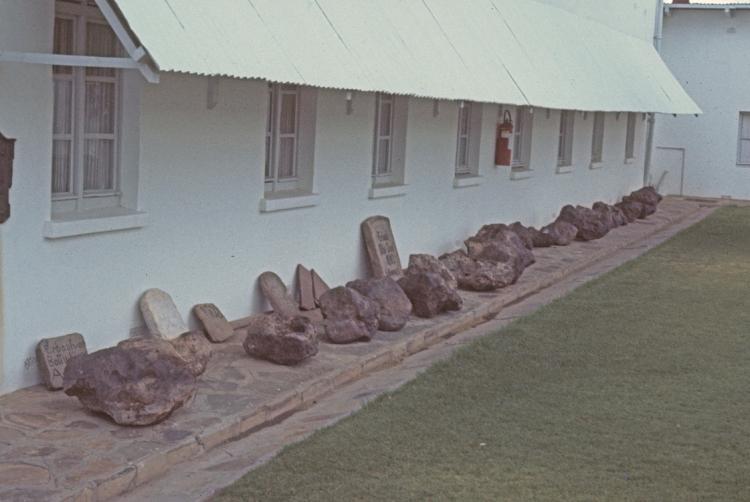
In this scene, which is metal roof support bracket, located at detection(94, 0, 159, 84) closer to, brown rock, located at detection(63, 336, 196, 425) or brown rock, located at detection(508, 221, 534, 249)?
brown rock, located at detection(63, 336, 196, 425)

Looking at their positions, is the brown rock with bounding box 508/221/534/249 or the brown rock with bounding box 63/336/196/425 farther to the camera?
the brown rock with bounding box 508/221/534/249

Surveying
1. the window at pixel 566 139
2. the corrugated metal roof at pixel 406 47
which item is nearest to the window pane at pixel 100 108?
the corrugated metal roof at pixel 406 47

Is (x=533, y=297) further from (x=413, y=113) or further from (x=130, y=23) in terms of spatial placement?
(x=130, y=23)

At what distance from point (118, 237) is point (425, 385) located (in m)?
2.36

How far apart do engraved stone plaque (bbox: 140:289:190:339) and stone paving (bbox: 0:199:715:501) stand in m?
0.38

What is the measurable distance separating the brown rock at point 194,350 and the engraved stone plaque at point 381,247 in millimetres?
3597

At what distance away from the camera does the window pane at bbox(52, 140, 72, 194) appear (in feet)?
25.7

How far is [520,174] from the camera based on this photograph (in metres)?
16.2

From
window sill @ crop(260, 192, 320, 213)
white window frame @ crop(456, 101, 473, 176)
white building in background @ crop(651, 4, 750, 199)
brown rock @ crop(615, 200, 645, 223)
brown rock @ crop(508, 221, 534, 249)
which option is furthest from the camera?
white building in background @ crop(651, 4, 750, 199)

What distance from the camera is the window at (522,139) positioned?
16734 millimetres

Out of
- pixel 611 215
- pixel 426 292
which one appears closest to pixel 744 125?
pixel 611 215

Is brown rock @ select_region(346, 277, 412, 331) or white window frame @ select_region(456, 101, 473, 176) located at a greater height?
white window frame @ select_region(456, 101, 473, 176)

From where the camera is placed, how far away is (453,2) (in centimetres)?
1337

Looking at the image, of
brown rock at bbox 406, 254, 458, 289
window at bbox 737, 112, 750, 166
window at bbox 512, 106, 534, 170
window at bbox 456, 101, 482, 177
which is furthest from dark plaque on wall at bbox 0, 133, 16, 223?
window at bbox 737, 112, 750, 166
